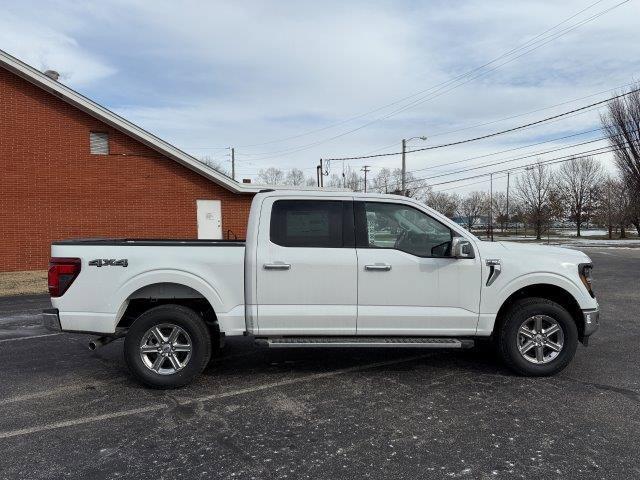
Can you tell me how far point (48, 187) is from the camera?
16797mm

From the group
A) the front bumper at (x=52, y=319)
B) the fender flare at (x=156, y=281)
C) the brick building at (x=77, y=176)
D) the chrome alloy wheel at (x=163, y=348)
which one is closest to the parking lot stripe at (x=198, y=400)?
the chrome alloy wheel at (x=163, y=348)

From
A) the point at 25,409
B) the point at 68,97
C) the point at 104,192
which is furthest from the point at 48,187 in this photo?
the point at 25,409

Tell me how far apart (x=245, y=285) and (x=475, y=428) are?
2.41 meters

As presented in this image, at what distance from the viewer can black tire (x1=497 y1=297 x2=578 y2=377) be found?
5.02 meters

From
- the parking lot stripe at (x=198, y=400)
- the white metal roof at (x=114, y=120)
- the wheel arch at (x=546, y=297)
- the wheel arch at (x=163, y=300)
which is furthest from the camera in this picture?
the white metal roof at (x=114, y=120)

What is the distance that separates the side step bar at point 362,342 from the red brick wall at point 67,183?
1444 cm

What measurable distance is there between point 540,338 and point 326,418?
94.8 inches

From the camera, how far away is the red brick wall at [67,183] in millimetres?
16375

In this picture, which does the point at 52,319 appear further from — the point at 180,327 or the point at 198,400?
the point at 198,400

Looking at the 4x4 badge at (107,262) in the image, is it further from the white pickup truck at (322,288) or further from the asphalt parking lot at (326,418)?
the asphalt parking lot at (326,418)

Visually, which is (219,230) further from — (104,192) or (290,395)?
(290,395)

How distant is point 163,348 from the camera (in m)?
4.87

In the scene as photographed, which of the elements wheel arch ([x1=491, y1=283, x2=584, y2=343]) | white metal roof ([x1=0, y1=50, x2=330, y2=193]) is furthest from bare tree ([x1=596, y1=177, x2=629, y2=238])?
wheel arch ([x1=491, y1=283, x2=584, y2=343])

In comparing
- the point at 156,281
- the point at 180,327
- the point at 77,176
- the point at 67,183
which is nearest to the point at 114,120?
the point at 77,176
